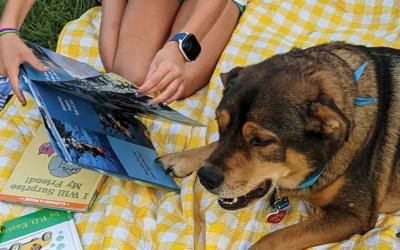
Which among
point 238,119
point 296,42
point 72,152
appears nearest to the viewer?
point 238,119

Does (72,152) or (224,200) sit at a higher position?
(72,152)

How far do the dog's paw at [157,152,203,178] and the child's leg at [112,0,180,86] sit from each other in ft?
2.19

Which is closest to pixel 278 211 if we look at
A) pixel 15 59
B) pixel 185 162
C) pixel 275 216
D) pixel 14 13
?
pixel 275 216

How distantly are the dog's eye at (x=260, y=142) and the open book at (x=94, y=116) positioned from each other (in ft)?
1.91

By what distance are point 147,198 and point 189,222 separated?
280 mm

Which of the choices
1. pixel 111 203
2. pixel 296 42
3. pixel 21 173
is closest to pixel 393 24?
pixel 296 42

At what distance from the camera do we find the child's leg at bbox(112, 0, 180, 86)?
10.8ft

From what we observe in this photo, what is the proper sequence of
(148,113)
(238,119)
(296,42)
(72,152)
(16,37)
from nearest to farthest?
1. (238,119)
2. (72,152)
3. (16,37)
4. (148,113)
5. (296,42)

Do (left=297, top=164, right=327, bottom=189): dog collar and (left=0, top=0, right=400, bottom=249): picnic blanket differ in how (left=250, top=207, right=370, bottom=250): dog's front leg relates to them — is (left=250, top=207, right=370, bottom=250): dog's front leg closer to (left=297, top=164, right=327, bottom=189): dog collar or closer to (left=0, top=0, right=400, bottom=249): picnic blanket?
(left=0, top=0, right=400, bottom=249): picnic blanket

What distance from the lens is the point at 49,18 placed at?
13.5ft

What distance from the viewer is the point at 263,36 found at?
3578 millimetres

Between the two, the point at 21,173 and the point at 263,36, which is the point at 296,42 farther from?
the point at 21,173

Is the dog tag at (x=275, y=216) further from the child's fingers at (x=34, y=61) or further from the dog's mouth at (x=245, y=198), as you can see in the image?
the child's fingers at (x=34, y=61)

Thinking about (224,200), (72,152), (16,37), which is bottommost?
(224,200)
